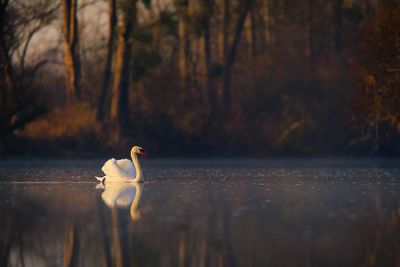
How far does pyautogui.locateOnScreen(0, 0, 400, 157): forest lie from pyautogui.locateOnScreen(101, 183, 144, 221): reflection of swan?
1226 cm

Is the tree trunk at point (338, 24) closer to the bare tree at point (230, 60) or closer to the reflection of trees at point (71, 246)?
the bare tree at point (230, 60)

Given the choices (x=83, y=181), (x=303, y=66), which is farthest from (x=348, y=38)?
(x=83, y=181)

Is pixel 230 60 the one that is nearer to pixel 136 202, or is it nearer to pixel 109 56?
pixel 109 56

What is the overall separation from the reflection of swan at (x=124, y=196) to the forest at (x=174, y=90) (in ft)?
40.2

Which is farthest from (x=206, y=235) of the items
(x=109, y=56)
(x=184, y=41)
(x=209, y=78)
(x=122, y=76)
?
(x=209, y=78)

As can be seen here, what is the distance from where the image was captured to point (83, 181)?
2469 cm

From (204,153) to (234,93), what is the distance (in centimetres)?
628

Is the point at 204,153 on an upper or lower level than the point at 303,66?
lower

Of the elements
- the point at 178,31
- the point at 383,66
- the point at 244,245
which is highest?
the point at 178,31

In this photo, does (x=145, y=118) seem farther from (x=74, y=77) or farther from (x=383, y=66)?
(x=383, y=66)

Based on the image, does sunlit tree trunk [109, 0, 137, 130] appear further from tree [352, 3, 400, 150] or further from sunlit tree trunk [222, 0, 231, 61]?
tree [352, 3, 400, 150]

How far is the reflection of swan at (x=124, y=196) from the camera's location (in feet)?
53.0

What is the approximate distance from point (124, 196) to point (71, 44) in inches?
899

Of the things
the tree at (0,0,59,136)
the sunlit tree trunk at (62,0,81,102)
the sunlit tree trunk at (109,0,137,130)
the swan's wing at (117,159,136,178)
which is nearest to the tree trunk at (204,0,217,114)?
the sunlit tree trunk at (109,0,137,130)
